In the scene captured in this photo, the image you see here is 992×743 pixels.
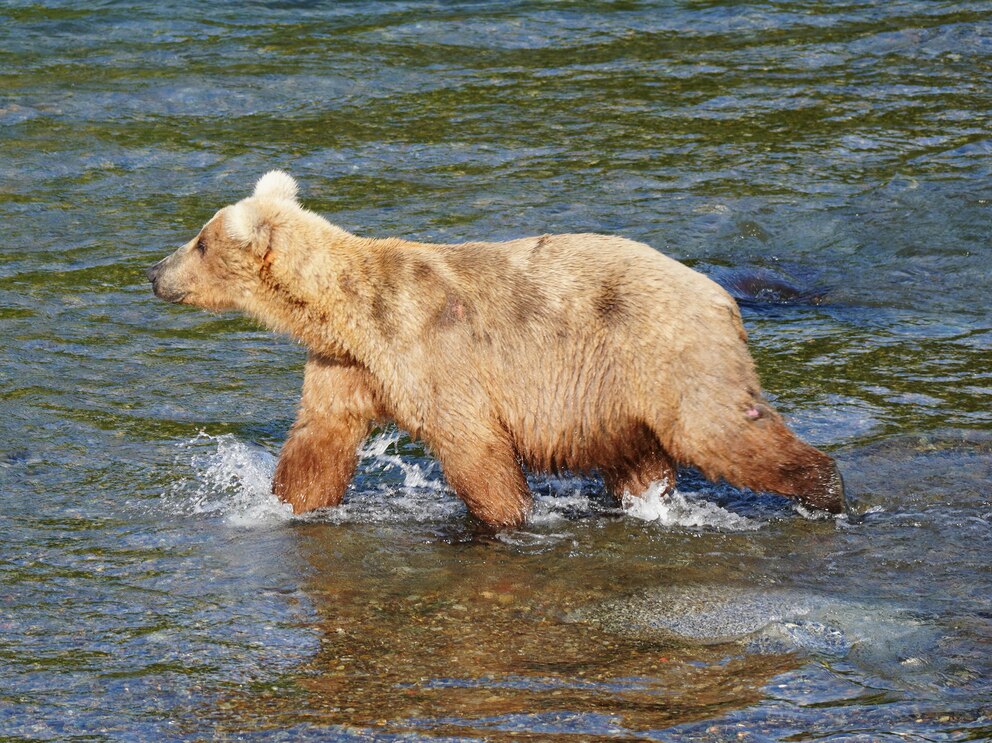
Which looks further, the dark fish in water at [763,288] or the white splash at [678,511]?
the dark fish in water at [763,288]

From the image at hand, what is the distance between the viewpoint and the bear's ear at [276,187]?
7141 mm

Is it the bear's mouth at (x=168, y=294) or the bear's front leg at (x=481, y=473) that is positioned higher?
the bear's mouth at (x=168, y=294)

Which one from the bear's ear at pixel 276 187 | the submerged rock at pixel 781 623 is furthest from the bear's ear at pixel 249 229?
the submerged rock at pixel 781 623

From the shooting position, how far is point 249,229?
6.79 m

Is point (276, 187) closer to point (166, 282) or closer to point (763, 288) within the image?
point (166, 282)

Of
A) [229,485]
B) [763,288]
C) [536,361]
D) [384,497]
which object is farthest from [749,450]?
[763,288]

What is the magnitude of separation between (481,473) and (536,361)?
0.59 metres

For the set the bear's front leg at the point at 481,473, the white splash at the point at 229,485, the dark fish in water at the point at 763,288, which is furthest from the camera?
the dark fish in water at the point at 763,288

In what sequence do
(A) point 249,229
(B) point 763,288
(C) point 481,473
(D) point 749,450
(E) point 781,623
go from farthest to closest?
(B) point 763,288, (A) point 249,229, (C) point 481,473, (D) point 749,450, (E) point 781,623

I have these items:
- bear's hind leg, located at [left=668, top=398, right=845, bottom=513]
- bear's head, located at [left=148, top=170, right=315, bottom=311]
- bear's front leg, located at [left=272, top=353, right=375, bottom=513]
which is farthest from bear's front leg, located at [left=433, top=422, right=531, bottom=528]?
bear's head, located at [left=148, top=170, right=315, bottom=311]

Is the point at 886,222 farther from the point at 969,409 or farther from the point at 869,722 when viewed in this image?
the point at 869,722

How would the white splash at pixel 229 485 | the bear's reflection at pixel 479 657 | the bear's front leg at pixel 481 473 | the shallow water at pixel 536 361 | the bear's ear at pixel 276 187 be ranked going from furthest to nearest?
the bear's ear at pixel 276 187, the white splash at pixel 229 485, the bear's front leg at pixel 481 473, the shallow water at pixel 536 361, the bear's reflection at pixel 479 657

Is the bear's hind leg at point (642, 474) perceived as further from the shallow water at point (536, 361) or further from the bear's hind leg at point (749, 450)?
the bear's hind leg at point (749, 450)

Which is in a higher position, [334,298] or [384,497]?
[334,298]
